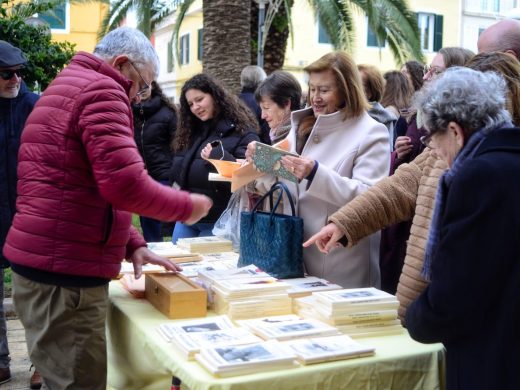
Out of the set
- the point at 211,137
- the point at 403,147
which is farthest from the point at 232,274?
the point at 211,137

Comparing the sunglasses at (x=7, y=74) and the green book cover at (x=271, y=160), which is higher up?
the sunglasses at (x=7, y=74)

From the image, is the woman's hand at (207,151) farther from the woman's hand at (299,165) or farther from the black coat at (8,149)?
the woman's hand at (299,165)

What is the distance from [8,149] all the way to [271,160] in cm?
189

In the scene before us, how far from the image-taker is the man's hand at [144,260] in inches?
111

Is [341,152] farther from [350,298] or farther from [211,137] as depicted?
[211,137]

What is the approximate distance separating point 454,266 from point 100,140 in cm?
116

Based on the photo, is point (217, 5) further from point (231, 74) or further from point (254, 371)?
point (254, 371)

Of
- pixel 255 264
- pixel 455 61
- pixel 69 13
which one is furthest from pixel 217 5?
pixel 69 13

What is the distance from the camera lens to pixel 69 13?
22422mm

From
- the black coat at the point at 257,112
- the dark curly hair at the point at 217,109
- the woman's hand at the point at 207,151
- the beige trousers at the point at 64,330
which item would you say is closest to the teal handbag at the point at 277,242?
the beige trousers at the point at 64,330

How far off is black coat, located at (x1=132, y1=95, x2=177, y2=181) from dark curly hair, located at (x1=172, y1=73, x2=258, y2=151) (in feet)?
3.38

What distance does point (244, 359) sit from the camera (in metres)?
1.98

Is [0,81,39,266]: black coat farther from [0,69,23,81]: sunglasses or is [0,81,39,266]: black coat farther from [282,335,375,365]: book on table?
[282,335,375,365]: book on table

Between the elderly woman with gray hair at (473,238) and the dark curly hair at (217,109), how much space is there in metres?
2.47
